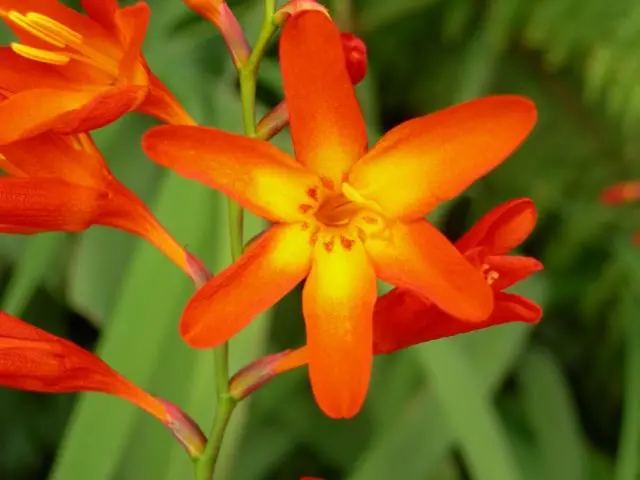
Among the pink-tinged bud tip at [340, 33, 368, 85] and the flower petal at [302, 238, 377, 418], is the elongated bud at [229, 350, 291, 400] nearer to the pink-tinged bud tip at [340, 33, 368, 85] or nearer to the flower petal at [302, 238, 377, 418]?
the flower petal at [302, 238, 377, 418]

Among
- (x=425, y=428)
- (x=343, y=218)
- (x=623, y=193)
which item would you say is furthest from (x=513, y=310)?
(x=623, y=193)

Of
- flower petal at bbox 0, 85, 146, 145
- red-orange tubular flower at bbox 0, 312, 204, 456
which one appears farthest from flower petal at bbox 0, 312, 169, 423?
flower petal at bbox 0, 85, 146, 145

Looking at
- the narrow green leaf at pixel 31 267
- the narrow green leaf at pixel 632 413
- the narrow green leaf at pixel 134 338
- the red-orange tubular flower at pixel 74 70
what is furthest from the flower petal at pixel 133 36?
the narrow green leaf at pixel 632 413

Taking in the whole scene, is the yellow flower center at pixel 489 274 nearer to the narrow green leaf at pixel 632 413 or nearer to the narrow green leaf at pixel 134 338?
the narrow green leaf at pixel 134 338

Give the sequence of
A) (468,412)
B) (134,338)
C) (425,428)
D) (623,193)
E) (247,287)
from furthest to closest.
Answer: (623,193) < (425,428) < (468,412) < (134,338) < (247,287)

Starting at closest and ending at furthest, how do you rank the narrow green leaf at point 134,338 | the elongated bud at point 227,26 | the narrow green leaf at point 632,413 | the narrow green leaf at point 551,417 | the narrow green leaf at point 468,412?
the elongated bud at point 227,26 < the narrow green leaf at point 134,338 < the narrow green leaf at point 468,412 < the narrow green leaf at point 632,413 < the narrow green leaf at point 551,417

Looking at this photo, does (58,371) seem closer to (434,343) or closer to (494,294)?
(494,294)
